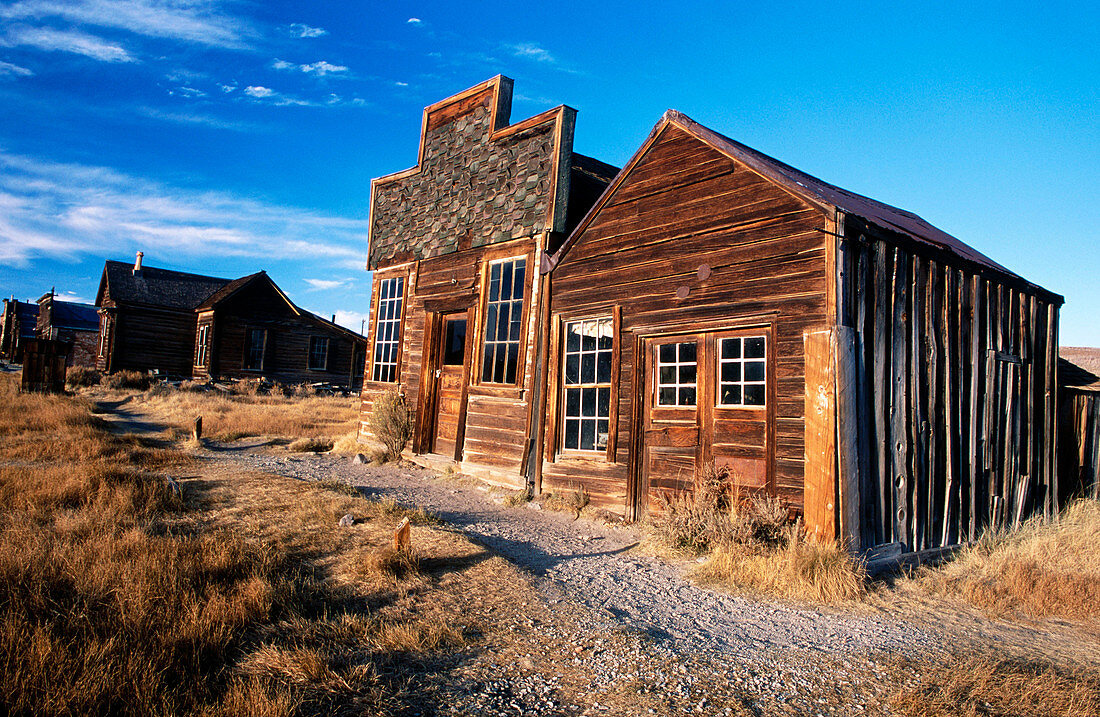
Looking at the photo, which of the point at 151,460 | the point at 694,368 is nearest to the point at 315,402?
the point at 151,460

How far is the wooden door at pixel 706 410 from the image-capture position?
6.36 m

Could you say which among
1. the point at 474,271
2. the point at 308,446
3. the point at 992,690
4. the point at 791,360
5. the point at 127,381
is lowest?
the point at 992,690

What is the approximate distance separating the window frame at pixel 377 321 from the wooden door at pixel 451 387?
1.21m

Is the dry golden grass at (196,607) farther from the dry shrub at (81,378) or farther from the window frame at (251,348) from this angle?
the dry shrub at (81,378)

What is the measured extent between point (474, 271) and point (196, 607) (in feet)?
26.3

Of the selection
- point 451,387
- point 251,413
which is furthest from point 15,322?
point 451,387

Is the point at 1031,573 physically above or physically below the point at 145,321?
below

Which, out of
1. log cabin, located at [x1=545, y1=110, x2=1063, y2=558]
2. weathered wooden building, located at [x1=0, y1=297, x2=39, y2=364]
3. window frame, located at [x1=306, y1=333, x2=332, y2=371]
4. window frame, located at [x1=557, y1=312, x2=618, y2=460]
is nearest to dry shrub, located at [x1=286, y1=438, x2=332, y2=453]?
log cabin, located at [x1=545, y1=110, x2=1063, y2=558]

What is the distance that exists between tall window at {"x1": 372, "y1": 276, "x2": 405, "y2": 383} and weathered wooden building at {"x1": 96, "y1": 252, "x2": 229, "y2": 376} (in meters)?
21.6

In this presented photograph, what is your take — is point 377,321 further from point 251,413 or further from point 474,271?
point 251,413

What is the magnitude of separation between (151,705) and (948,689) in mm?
Result: 3806

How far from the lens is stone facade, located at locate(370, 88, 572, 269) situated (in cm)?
997

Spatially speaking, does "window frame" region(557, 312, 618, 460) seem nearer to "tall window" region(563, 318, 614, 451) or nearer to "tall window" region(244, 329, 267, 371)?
"tall window" region(563, 318, 614, 451)

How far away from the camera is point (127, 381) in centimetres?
2681
